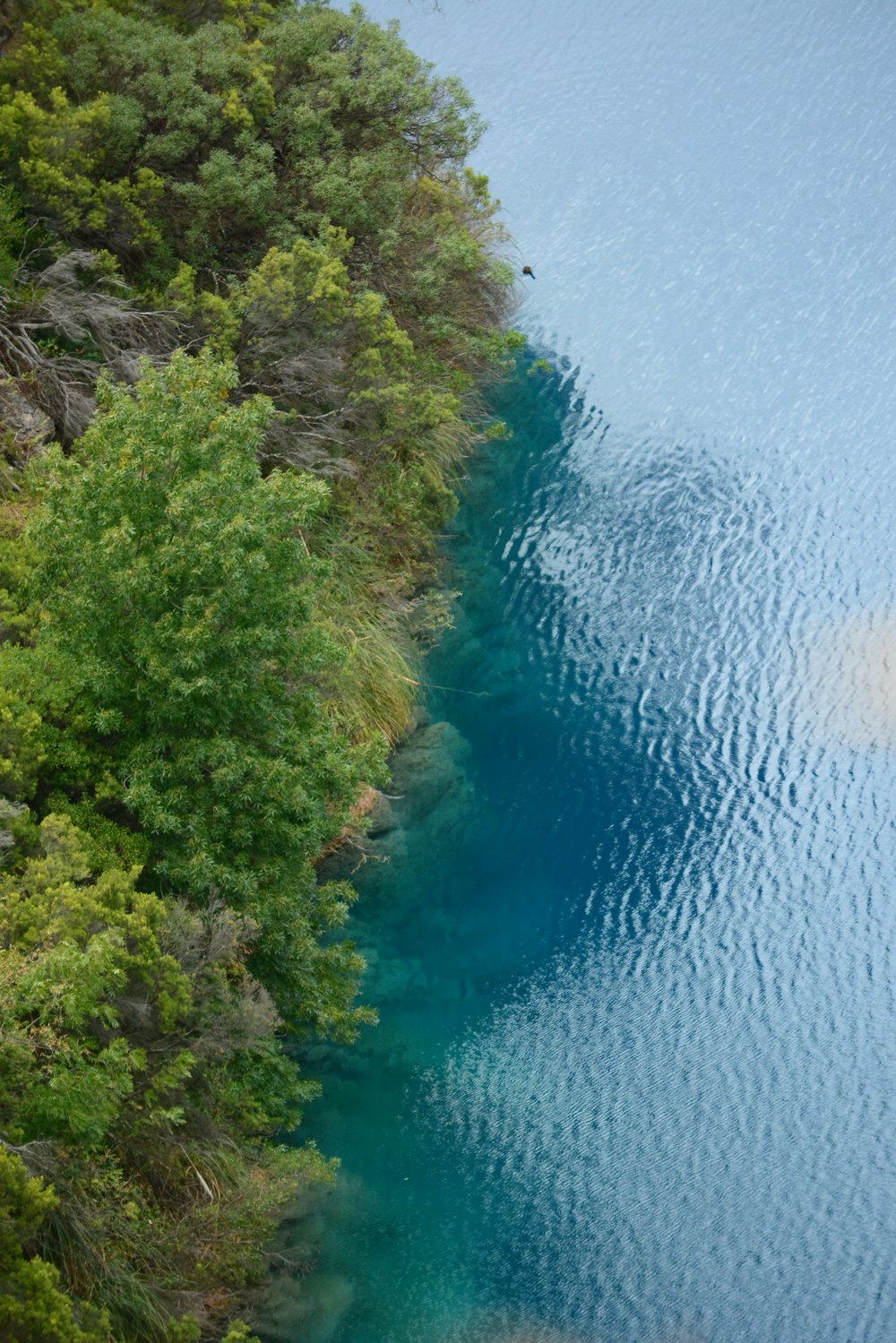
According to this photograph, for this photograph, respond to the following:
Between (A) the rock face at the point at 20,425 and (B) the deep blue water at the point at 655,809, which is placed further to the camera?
(A) the rock face at the point at 20,425

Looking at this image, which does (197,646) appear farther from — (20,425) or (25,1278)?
(20,425)

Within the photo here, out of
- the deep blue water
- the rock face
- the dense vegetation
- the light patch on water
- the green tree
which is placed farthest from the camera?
the light patch on water

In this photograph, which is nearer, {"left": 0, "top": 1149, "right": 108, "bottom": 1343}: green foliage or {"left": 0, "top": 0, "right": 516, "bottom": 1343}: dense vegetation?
{"left": 0, "top": 1149, "right": 108, "bottom": 1343}: green foliage

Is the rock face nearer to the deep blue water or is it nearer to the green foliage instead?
the deep blue water

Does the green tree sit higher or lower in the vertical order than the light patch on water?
lower

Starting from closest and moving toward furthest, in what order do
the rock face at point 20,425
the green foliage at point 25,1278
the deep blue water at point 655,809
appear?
the green foliage at point 25,1278 → the deep blue water at point 655,809 → the rock face at point 20,425

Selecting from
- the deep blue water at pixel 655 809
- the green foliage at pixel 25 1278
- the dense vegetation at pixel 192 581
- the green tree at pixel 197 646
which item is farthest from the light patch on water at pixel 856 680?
the green foliage at pixel 25 1278

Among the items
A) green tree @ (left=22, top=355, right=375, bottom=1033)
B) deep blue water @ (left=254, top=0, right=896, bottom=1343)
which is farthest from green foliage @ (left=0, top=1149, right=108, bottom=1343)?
deep blue water @ (left=254, top=0, right=896, bottom=1343)

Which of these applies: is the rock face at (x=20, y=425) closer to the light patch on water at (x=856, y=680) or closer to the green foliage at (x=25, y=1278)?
the green foliage at (x=25, y=1278)
